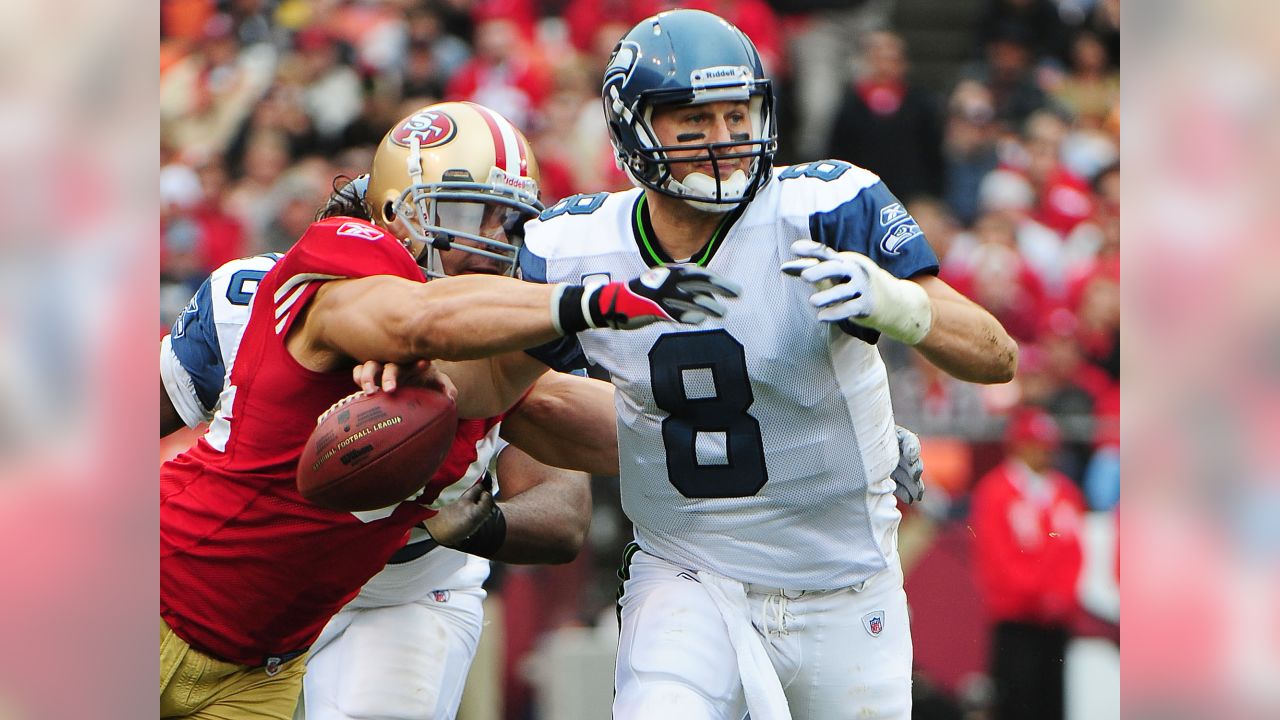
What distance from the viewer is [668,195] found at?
3.03 m

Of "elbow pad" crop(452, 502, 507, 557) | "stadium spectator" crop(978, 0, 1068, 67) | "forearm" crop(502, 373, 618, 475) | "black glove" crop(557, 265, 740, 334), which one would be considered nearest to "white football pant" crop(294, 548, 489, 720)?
"elbow pad" crop(452, 502, 507, 557)

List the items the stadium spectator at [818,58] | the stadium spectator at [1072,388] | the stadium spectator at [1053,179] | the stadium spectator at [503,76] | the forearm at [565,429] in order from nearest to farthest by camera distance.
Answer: the forearm at [565,429], the stadium spectator at [1072,388], the stadium spectator at [1053,179], the stadium spectator at [503,76], the stadium spectator at [818,58]

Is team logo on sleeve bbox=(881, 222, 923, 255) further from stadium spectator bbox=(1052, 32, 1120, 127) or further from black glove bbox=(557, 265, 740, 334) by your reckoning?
stadium spectator bbox=(1052, 32, 1120, 127)

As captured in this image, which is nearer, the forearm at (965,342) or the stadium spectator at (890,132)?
the forearm at (965,342)

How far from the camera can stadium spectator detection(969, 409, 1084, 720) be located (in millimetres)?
5457

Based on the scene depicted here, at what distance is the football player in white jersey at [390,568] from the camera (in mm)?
3715

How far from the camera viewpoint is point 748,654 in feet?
9.67

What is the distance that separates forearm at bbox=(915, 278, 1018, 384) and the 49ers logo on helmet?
53.1 inches

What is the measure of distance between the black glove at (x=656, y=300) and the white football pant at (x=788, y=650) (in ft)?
2.68

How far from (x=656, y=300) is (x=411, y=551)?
169cm

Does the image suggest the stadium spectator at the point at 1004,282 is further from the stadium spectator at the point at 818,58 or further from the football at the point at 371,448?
the football at the point at 371,448

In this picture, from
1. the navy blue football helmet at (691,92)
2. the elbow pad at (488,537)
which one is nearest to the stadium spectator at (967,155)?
the elbow pad at (488,537)
